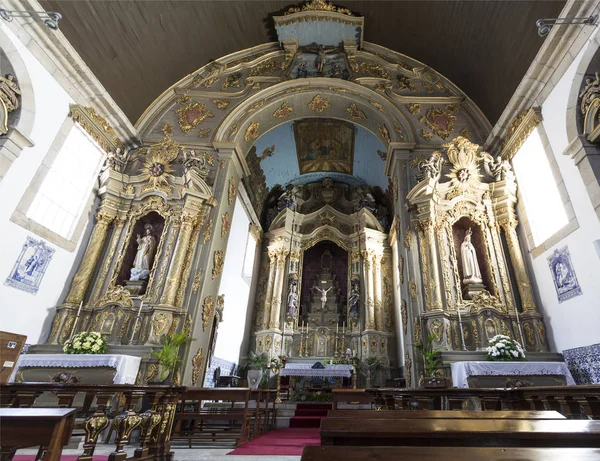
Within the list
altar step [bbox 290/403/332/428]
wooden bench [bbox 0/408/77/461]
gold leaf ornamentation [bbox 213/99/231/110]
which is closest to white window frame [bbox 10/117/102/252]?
gold leaf ornamentation [bbox 213/99/231/110]

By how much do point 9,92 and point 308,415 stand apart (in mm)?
8485

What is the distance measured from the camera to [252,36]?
11.0m

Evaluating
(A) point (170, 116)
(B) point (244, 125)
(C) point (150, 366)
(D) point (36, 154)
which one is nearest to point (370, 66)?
(B) point (244, 125)

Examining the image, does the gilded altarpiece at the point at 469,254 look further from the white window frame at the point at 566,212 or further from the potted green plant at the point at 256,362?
the potted green plant at the point at 256,362

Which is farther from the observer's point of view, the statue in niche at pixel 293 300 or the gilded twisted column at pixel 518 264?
the statue in niche at pixel 293 300

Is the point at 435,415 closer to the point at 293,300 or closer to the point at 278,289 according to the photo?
the point at 293,300

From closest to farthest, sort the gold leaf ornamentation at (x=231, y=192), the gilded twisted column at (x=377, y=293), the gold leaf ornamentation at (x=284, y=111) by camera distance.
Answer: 1. the gold leaf ornamentation at (x=231, y=192)
2. the gold leaf ornamentation at (x=284, y=111)
3. the gilded twisted column at (x=377, y=293)

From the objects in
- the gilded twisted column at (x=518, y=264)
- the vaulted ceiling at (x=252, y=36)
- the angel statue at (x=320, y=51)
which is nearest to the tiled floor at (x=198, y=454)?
the gilded twisted column at (x=518, y=264)

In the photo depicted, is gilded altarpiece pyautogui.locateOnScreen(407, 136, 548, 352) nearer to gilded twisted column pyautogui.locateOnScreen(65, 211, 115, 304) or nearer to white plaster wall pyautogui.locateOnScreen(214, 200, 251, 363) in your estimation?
white plaster wall pyautogui.locateOnScreen(214, 200, 251, 363)

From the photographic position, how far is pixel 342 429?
119cm

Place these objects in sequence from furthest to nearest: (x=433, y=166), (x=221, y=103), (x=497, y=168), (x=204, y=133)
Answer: (x=221, y=103) < (x=204, y=133) < (x=433, y=166) < (x=497, y=168)

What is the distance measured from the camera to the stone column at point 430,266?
7156 millimetres

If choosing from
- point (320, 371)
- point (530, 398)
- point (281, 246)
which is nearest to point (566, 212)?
point (530, 398)

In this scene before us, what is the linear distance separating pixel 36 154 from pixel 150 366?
4.56 meters
